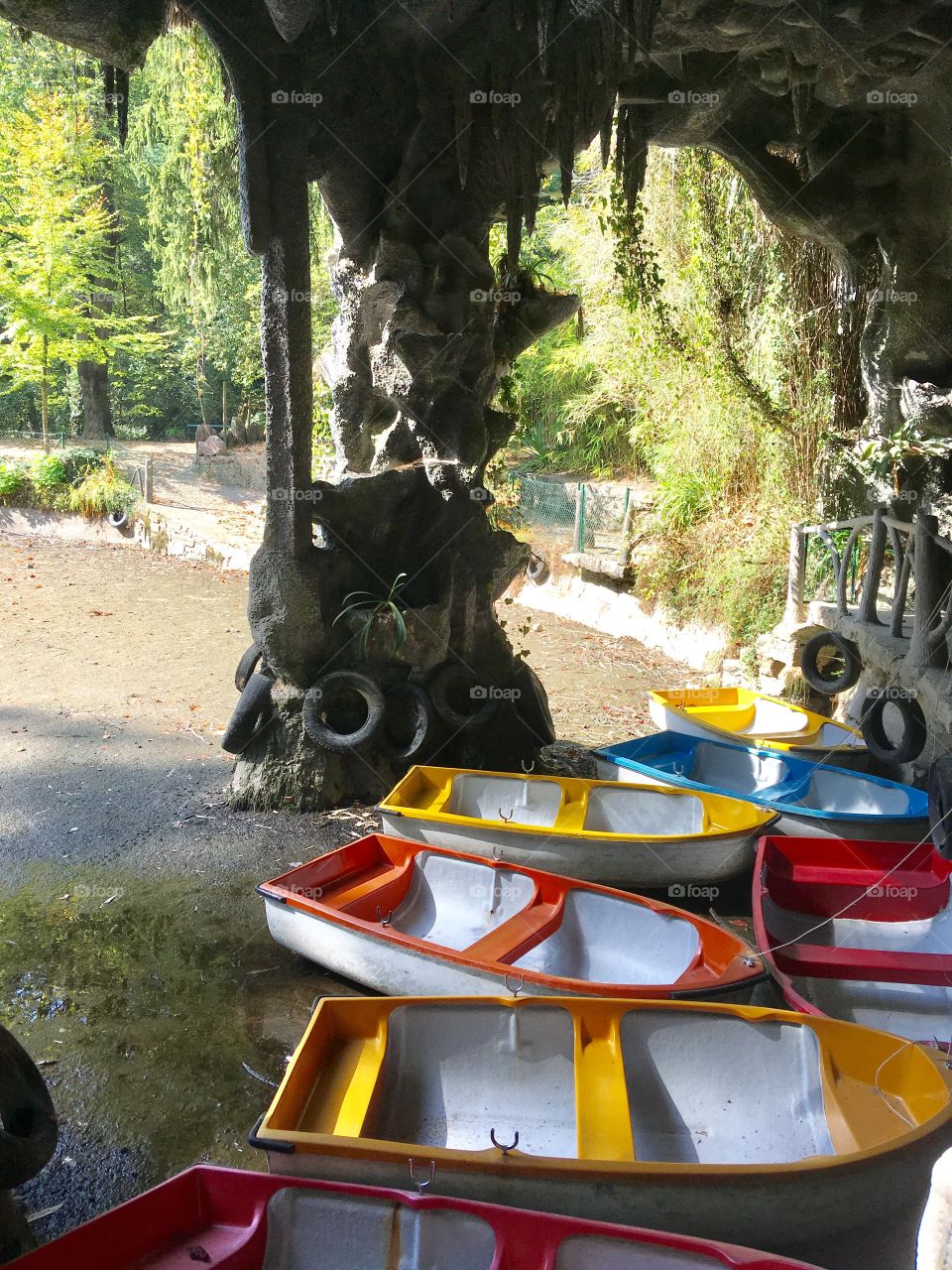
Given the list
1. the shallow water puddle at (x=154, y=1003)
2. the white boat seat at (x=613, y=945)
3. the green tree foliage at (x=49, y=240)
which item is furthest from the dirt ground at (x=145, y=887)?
the green tree foliage at (x=49, y=240)

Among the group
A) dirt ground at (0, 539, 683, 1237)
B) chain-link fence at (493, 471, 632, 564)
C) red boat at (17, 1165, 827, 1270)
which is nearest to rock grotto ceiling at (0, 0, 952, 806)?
dirt ground at (0, 539, 683, 1237)

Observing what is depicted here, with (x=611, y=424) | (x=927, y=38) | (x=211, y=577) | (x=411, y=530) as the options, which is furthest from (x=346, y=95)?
(x=611, y=424)

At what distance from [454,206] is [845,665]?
209 inches

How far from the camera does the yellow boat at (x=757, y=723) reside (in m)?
7.95

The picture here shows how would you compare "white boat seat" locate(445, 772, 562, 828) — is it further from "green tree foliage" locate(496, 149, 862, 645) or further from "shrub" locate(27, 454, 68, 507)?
"shrub" locate(27, 454, 68, 507)

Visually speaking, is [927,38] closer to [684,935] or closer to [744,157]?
[744,157]

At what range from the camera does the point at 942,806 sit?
207 inches

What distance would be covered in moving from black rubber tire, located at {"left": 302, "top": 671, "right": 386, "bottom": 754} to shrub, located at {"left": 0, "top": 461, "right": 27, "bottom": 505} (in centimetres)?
1372

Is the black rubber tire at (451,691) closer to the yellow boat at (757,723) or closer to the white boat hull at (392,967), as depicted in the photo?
the yellow boat at (757,723)

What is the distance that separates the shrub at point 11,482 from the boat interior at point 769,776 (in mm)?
15496

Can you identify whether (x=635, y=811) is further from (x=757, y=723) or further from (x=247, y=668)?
(x=247, y=668)

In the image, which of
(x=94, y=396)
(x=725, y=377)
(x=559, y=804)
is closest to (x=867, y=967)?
(x=559, y=804)

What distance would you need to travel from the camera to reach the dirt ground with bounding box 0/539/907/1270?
14.5 ft

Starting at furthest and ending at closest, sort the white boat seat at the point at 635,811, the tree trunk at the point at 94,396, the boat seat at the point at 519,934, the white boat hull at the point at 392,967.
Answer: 1. the tree trunk at the point at 94,396
2. the white boat seat at the point at 635,811
3. the boat seat at the point at 519,934
4. the white boat hull at the point at 392,967
